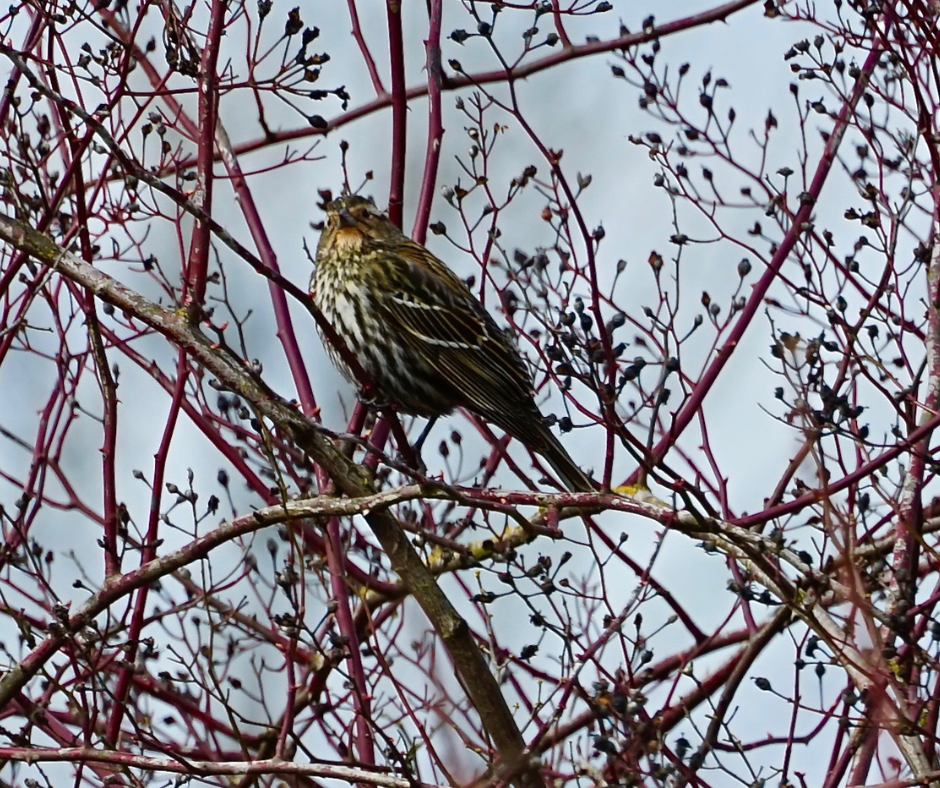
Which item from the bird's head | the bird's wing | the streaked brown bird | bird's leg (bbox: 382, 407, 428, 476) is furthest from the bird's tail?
the bird's head

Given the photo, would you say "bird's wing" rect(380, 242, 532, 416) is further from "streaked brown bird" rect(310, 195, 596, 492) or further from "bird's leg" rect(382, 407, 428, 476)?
"bird's leg" rect(382, 407, 428, 476)

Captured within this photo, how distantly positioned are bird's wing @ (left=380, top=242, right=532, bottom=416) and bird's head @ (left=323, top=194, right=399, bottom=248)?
0.60 ft

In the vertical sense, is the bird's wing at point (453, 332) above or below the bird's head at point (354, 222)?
below

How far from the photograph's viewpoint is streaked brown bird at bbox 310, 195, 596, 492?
7.89 metres

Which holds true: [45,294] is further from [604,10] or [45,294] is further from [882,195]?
[882,195]

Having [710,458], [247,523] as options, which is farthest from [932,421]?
[247,523]

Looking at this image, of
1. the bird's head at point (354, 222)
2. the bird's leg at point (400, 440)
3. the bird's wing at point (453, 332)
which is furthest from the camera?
the bird's head at point (354, 222)

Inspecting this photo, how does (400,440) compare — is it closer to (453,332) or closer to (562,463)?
(562,463)

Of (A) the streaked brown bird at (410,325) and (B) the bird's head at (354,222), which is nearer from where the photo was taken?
(A) the streaked brown bird at (410,325)

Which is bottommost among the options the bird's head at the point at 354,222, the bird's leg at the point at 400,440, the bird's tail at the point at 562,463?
the bird's leg at the point at 400,440

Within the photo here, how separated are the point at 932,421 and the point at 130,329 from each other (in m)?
3.84

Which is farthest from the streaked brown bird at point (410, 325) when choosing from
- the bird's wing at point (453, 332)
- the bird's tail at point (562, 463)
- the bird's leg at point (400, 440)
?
the bird's leg at point (400, 440)

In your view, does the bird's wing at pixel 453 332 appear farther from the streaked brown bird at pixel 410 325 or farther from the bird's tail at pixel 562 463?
the bird's tail at pixel 562 463

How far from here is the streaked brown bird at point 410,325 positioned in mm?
7891
